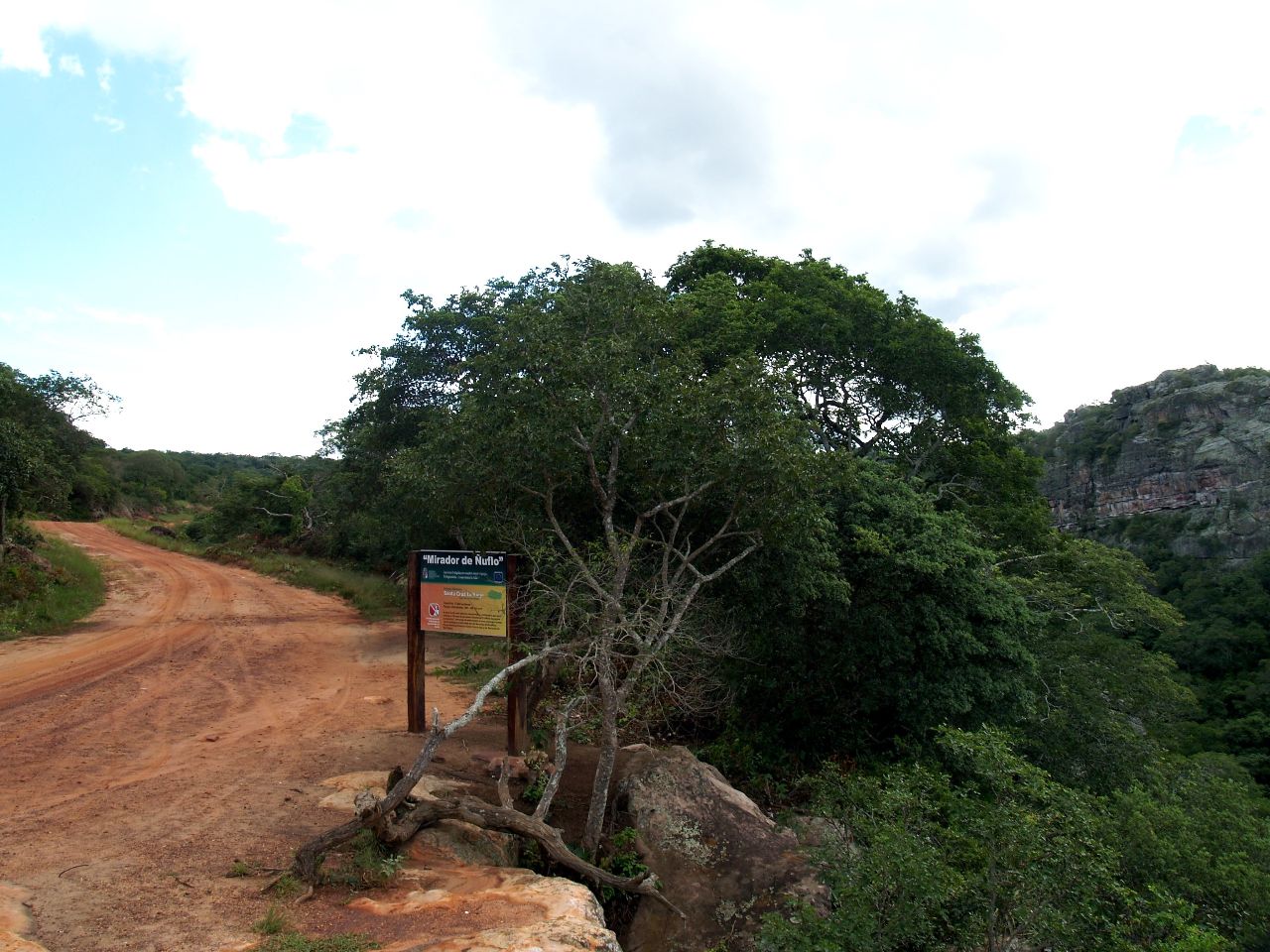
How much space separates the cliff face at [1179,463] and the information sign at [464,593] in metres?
61.7

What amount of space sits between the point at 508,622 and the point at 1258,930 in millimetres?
8349

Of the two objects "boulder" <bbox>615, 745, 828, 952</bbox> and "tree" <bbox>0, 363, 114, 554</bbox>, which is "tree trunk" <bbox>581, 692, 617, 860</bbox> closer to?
"boulder" <bbox>615, 745, 828, 952</bbox>

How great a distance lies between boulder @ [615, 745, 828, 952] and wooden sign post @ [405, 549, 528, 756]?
1953mm

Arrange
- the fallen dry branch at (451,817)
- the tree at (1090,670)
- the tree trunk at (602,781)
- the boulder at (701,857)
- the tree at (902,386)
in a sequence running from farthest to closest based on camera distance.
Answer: the tree at (902,386) < the tree at (1090,670) < the tree trunk at (602,781) < the boulder at (701,857) < the fallen dry branch at (451,817)

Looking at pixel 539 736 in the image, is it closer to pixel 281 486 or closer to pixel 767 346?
pixel 767 346

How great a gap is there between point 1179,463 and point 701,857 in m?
73.7

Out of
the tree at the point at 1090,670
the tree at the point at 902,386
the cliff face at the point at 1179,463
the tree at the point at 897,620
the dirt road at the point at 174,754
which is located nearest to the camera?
the dirt road at the point at 174,754

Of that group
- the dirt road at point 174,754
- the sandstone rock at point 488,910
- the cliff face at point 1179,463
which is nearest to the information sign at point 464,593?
the dirt road at point 174,754

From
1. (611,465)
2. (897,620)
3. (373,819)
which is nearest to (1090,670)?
(897,620)

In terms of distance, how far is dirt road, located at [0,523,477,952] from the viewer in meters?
5.48

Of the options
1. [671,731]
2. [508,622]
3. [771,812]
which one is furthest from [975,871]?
[671,731]

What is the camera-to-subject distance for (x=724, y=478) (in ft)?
26.7

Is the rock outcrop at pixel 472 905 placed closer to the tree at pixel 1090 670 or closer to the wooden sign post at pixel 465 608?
the wooden sign post at pixel 465 608

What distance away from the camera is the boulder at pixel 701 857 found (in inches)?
290
